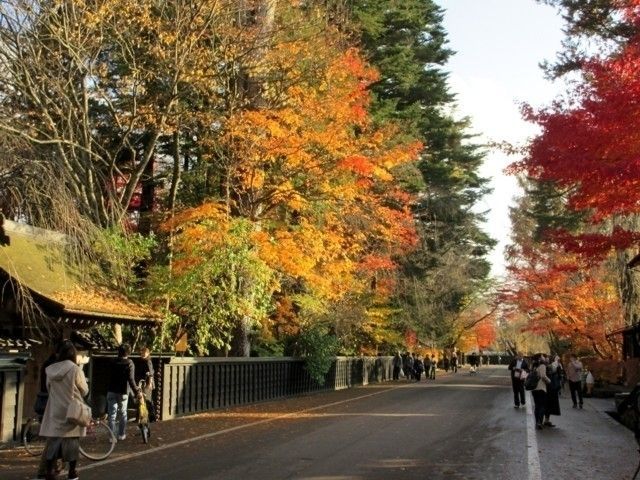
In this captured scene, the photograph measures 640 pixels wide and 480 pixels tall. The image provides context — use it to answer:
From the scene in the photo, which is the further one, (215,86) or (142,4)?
A: (215,86)

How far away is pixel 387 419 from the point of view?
17438 mm

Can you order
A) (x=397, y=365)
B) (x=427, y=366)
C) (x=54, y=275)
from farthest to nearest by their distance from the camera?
(x=427, y=366) < (x=397, y=365) < (x=54, y=275)

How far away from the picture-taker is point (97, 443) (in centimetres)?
1243

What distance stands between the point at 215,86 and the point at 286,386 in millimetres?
11397

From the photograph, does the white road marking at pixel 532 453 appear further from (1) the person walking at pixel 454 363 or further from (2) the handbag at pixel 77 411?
(1) the person walking at pixel 454 363

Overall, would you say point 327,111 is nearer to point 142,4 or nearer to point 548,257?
point 142,4

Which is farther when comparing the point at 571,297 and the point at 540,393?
the point at 571,297

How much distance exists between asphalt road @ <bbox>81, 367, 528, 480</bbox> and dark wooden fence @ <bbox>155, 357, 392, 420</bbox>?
72.0 inches

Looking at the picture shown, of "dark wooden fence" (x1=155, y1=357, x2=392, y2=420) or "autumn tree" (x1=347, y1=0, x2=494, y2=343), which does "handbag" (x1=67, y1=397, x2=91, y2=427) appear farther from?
"autumn tree" (x1=347, y1=0, x2=494, y2=343)

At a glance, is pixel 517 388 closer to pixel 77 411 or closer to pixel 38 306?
pixel 38 306

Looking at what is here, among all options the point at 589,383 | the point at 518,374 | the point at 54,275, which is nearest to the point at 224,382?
the point at 54,275

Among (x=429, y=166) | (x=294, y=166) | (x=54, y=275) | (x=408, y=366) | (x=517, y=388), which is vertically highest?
(x=429, y=166)

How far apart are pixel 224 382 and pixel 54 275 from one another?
779 cm

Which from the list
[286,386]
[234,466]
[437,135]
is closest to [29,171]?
[234,466]
